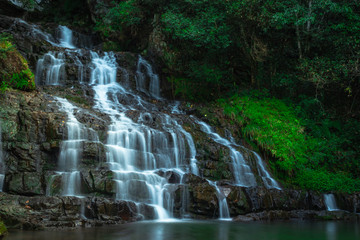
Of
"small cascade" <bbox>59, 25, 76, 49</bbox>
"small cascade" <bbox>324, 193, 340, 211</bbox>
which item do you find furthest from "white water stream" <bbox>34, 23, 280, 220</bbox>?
"small cascade" <bbox>59, 25, 76, 49</bbox>

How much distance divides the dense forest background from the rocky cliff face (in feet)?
5.15

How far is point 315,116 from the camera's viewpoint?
15.2 m

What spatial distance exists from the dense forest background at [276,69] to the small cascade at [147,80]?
61cm

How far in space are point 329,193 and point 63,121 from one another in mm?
9227

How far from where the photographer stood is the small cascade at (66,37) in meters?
19.7

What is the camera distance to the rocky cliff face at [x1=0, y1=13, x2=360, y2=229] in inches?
283

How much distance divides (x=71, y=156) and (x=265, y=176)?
22.6ft

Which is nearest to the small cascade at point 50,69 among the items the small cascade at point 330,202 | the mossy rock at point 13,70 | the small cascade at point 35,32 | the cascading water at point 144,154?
the cascading water at point 144,154

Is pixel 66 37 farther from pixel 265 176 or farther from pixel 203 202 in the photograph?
pixel 203 202

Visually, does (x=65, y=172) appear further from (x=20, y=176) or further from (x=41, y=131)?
(x=41, y=131)

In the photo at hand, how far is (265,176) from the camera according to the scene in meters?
11.5

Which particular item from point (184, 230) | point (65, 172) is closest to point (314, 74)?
point (184, 230)

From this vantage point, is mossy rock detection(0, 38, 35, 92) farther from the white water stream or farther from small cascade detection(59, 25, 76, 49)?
small cascade detection(59, 25, 76, 49)

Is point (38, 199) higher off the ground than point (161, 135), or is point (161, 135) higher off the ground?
point (161, 135)
